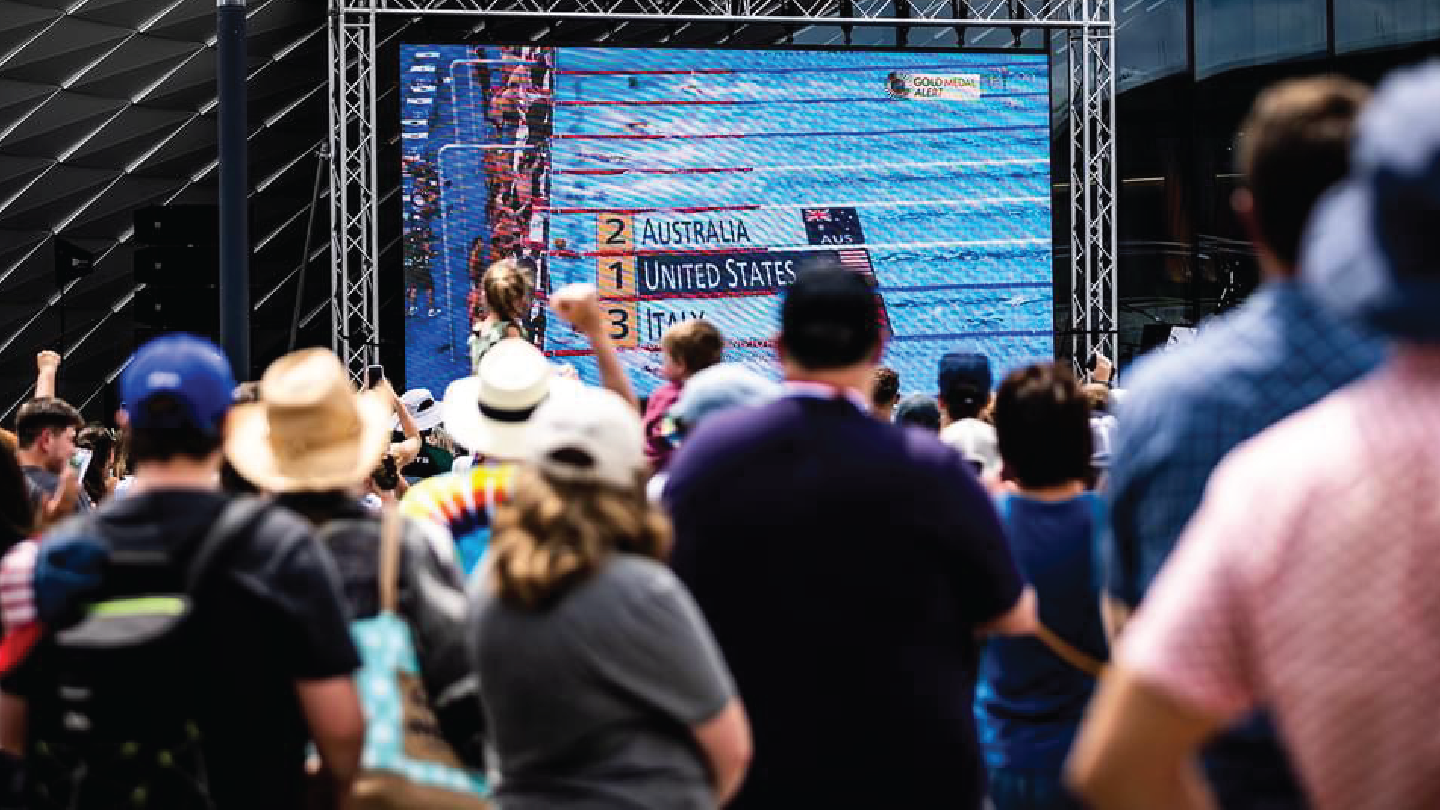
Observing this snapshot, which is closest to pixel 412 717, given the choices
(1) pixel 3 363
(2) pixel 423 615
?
(2) pixel 423 615

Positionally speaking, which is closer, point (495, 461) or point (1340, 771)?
point (1340, 771)

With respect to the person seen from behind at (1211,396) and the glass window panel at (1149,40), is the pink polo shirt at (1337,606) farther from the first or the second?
the glass window panel at (1149,40)

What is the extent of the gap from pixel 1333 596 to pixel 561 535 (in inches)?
51.8

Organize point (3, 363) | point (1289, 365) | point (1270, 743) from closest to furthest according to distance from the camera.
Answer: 1. point (1270, 743)
2. point (1289, 365)
3. point (3, 363)

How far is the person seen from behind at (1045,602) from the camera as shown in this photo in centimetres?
357

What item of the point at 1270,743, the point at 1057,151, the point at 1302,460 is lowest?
the point at 1270,743

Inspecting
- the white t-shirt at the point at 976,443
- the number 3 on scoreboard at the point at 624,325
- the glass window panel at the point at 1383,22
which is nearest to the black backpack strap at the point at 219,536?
the white t-shirt at the point at 976,443

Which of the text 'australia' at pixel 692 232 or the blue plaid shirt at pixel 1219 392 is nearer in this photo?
the blue plaid shirt at pixel 1219 392

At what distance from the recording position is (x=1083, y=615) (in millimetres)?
3613

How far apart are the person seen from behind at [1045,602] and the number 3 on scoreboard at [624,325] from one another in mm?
10263

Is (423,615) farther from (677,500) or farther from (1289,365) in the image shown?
(1289,365)

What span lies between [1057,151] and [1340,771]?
14.7 meters

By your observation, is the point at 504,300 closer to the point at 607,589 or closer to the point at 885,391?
the point at 885,391

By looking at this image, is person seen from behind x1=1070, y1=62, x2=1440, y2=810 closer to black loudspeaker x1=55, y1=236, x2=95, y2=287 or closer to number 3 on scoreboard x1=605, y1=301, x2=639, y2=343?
number 3 on scoreboard x1=605, y1=301, x2=639, y2=343
